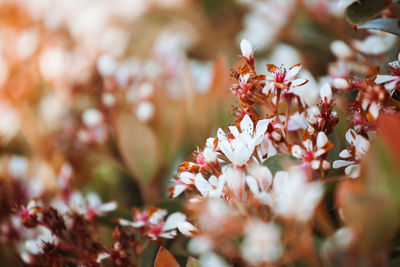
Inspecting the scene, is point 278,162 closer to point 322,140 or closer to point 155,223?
point 322,140

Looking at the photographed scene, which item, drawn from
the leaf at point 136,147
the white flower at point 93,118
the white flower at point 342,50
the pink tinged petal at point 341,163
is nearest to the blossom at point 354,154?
the pink tinged petal at point 341,163

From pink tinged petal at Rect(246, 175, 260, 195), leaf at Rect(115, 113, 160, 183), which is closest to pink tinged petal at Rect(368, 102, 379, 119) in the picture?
pink tinged petal at Rect(246, 175, 260, 195)

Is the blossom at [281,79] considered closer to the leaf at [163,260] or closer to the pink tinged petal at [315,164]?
the pink tinged petal at [315,164]

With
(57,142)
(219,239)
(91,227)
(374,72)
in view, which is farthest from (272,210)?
(57,142)

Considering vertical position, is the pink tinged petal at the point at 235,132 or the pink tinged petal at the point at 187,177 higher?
the pink tinged petal at the point at 235,132

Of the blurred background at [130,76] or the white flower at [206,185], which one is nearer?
the white flower at [206,185]

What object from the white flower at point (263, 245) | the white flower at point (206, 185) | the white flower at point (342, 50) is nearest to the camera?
the white flower at point (263, 245)
